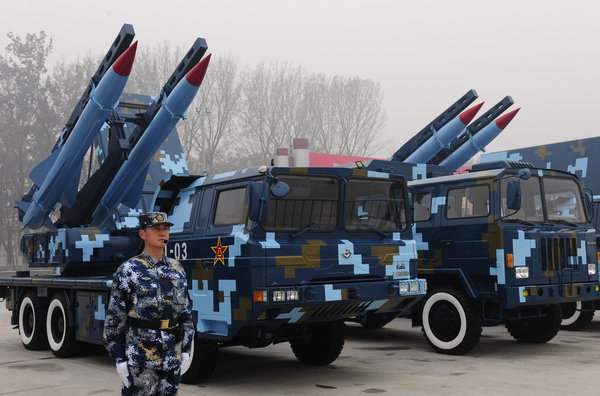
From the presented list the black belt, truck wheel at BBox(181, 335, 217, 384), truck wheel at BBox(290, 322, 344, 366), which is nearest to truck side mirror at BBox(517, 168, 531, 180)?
truck wheel at BBox(290, 322, 344, 366)

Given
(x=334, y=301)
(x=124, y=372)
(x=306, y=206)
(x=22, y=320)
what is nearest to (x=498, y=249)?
(x=334, y=301)

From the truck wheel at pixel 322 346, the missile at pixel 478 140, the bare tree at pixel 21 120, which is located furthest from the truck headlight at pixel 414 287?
the bare tree at pixel 21 120

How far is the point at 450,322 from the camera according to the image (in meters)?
9.05

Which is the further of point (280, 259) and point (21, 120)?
point (21, 120)

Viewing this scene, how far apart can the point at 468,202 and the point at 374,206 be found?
6.71 ft

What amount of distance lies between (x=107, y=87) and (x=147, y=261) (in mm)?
7594

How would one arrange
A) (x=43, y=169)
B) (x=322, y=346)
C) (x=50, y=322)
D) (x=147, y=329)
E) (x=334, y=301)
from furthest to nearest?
(x=43, y=169), (x=50, y=322), (x=322, y=346), (x=334, y=301), (x=147, y=329)

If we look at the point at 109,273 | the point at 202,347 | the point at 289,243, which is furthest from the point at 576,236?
the point at 109,273

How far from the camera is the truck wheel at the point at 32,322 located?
1006cm

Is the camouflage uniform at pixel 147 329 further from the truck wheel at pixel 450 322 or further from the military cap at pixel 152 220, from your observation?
the truck wheel at pixel 450 322

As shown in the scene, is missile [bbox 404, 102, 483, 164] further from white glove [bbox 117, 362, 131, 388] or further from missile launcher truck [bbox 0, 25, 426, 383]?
white glove [bbox 117, 362, 131, 388]

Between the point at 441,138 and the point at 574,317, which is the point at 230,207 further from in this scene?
the point at 441,138

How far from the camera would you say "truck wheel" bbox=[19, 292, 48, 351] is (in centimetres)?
1006

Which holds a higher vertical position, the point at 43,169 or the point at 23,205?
the point at 43,169
